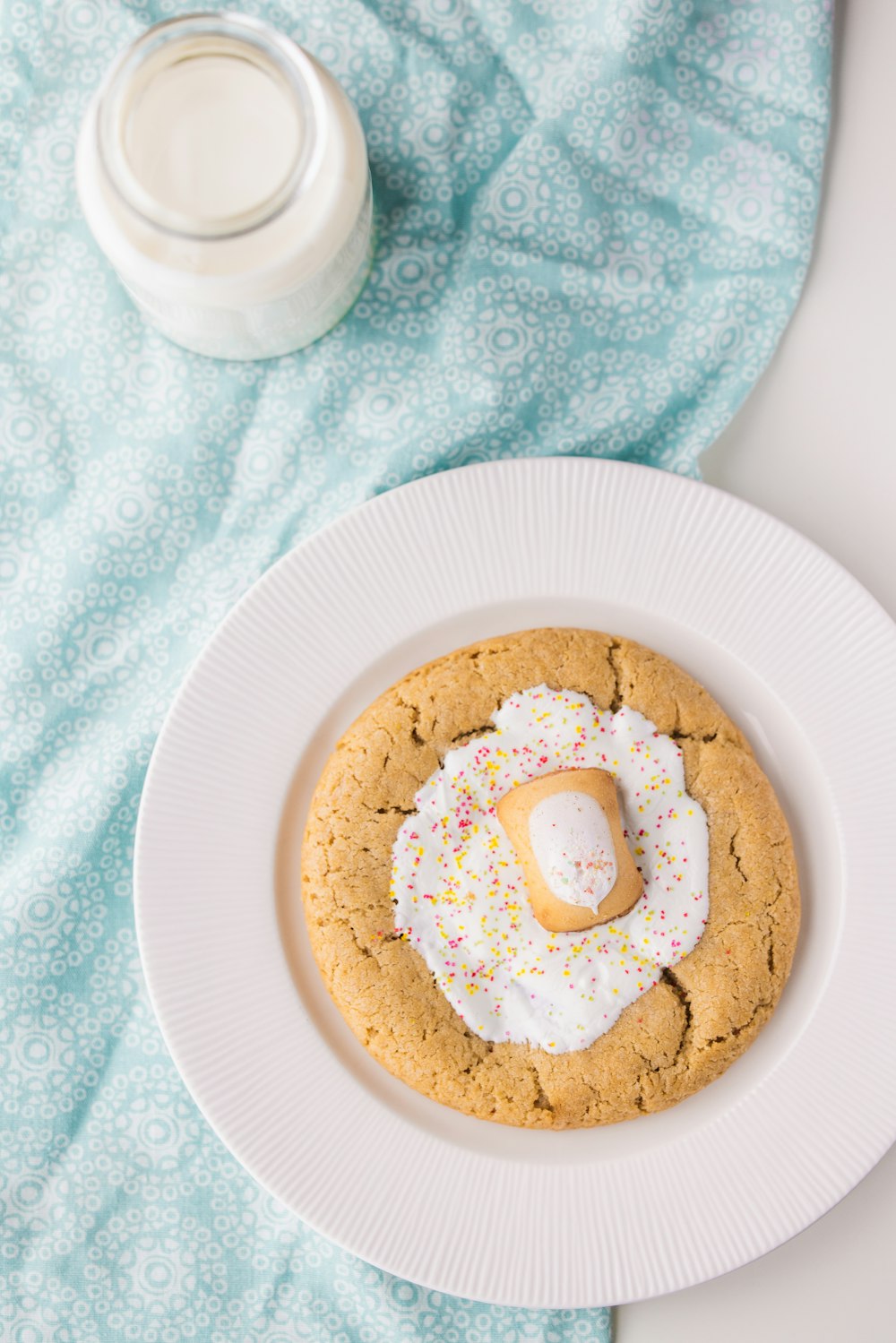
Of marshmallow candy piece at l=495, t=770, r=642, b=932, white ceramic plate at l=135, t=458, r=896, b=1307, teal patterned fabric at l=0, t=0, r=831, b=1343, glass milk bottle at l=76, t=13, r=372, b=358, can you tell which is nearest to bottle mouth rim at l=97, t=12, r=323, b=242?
glass milk bottle at l=76, t=13, r=372, b=358

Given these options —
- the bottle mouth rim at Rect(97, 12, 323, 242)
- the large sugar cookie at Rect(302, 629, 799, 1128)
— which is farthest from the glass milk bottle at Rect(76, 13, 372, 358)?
the large sugar cookie at Rect(302, 629, 799, 1128)

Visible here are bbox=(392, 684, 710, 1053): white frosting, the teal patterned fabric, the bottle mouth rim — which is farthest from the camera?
the teal patterned fabric

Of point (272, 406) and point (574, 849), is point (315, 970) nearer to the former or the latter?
point (574, 849)

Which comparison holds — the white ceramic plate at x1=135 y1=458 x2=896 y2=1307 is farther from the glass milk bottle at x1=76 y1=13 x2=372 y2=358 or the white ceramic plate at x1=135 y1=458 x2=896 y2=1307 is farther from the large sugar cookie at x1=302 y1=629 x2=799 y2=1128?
the glass milk bottle at x1=76 y1=13 x2=372 y2=358

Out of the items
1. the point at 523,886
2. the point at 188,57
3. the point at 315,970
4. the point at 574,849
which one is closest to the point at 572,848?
the point at 574,849

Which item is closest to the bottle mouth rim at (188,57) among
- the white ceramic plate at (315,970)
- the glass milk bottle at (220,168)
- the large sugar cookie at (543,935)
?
the glass milk bottle at (220,168)

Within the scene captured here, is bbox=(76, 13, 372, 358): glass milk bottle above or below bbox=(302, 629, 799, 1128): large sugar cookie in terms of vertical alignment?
above

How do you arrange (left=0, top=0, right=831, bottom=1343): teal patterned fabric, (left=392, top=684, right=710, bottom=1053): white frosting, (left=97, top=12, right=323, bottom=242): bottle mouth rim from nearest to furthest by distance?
1. (left=97, top=12, right=323, bottom=242): bottle mouth rim
2. (left=392, top=684, right=710, bottom=1053): white frosting
3. (left=0, top=0, right=831, bottom=1343): teal patterned fabric

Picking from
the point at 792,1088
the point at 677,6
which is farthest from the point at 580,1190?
the point at 677,6

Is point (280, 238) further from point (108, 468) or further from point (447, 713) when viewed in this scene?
point (447, 713)

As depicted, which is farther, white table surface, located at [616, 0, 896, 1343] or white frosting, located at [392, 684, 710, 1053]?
white table surface, located at [616, 0, 896, 1343]
